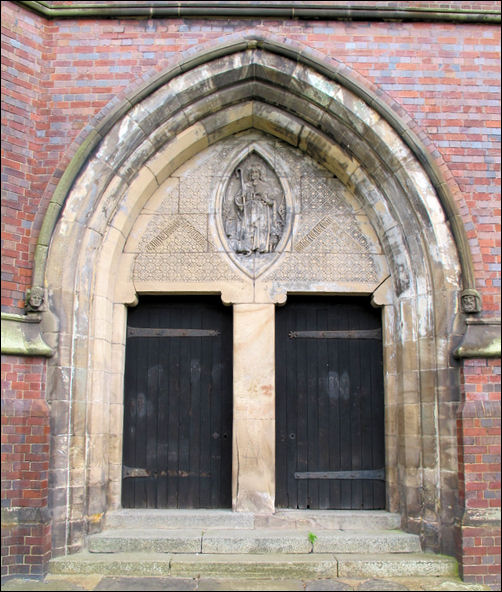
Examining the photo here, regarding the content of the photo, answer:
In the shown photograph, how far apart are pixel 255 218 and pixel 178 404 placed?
6.61 ft

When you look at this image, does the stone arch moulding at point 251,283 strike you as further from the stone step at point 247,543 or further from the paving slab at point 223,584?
the paving slab at point 223,584

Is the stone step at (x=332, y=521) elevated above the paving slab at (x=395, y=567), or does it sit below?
above

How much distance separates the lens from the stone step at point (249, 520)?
220 inches

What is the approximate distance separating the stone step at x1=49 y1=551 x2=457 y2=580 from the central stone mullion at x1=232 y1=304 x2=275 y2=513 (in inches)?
26.2

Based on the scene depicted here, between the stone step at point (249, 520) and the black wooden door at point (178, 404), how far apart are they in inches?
10.9

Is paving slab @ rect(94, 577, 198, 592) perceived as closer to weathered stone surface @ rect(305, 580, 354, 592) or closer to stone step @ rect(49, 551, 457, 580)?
stone step @ rect(49, 551, 457, 580)

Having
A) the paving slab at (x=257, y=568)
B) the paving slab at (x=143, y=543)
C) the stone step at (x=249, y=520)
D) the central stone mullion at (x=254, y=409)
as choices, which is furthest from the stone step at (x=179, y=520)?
the paving slab at (x=257, y=568)

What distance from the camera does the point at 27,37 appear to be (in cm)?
562

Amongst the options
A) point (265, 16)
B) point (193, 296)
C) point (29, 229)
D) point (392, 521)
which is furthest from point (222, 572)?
point (265, 16)

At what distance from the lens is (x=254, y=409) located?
18.9 ft

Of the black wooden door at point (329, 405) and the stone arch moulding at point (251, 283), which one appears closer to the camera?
the stone arch moulding at point (251, 283)

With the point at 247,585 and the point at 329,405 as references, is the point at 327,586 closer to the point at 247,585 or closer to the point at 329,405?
the point at 247,585

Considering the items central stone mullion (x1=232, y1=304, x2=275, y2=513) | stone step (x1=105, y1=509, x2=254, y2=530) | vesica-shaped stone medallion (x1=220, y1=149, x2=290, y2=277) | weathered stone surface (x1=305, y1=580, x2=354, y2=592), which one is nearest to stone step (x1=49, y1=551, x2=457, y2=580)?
weathered stone surface (x1=305, y1=580, x2=354, y2=592)

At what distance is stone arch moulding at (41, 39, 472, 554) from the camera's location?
531cm
